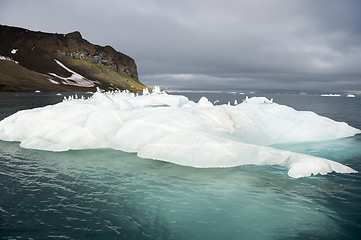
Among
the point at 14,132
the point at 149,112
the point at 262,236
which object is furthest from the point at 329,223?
the point at 14,132

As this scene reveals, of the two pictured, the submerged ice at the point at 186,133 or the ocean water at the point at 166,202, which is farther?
the submerged ice at the point at 186,133

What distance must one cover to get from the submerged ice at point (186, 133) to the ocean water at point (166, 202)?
2.23 ft

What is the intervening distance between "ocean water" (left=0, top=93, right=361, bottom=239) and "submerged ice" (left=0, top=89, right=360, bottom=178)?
68 centimetres

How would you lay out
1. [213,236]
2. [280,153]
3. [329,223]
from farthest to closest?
[280,153], [329,223], [213,236]

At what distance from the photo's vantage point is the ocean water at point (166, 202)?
281 inches

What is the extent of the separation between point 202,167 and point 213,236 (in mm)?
6001

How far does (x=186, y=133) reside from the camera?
551 inches

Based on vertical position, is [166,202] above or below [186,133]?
below

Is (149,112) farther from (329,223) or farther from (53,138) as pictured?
(329,223)

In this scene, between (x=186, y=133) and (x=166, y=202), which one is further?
(x=186, y=133)

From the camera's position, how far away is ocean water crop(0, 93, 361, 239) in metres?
7.14

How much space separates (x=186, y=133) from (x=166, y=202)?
5581 millimetres

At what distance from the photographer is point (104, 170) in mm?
12367

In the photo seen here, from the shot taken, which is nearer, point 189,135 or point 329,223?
point 329,223
